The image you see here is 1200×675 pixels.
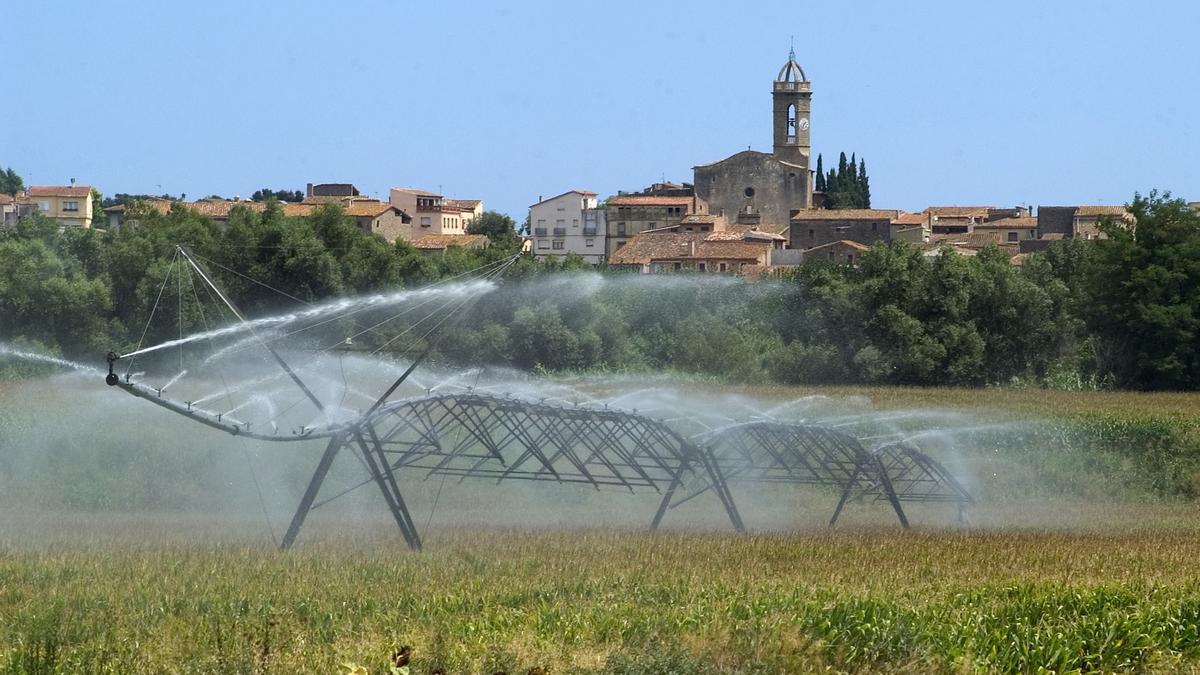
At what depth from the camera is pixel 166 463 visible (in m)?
44.8

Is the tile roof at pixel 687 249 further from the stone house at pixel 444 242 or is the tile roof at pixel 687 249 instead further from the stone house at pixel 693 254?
the stone house at pixel 444 242

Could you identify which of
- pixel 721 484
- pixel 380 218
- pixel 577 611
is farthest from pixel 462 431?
pixel 380 218

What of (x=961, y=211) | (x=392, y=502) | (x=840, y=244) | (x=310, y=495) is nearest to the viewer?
(x=310, y=495)

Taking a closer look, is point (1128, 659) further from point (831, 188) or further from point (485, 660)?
point (831, 188)

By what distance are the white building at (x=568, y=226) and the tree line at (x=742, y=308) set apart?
71145 millimetres

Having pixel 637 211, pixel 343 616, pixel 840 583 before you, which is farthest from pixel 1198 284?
pixel 637 211

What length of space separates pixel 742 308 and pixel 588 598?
64.3 meters

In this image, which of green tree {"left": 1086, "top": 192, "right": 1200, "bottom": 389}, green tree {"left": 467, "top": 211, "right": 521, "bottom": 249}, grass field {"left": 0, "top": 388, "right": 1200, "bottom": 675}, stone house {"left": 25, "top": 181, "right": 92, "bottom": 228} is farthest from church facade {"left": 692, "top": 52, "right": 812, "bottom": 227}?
grass field {"left": 0, "top": 388, "right": 1200, "bottom": 675}

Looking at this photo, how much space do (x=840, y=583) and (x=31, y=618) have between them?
36.4 ft

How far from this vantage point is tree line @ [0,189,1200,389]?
72938 mm

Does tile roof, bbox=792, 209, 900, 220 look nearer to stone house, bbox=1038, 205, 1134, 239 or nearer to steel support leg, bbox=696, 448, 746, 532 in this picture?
stone house, bbox=1038, 205, 1134, 239

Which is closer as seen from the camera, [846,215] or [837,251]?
[837,251]

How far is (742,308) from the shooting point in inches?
3401

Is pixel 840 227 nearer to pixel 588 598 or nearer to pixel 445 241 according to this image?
pixel 445 241
